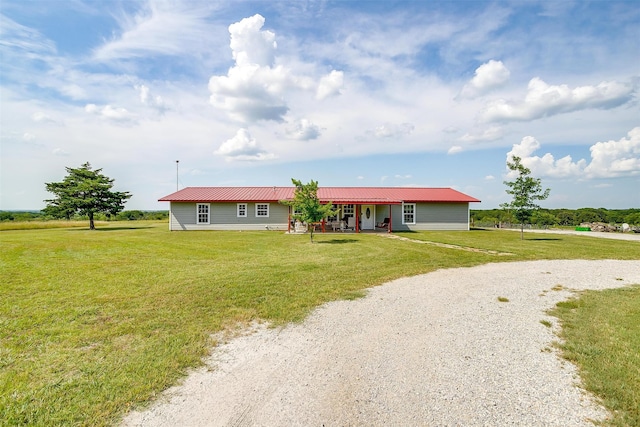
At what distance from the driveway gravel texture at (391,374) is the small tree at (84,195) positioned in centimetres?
2761

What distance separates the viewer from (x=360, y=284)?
7293 mm

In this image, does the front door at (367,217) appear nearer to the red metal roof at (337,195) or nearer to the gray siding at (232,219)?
the red metal roof at (337,195)

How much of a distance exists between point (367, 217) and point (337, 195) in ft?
9.35

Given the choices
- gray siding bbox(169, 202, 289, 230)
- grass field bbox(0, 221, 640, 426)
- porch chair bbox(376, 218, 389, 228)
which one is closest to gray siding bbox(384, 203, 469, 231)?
porch chair bbox(376, 218, 389, 228)

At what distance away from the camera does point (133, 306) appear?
5.57 meters

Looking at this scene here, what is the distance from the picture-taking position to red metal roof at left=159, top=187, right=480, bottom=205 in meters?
23.1

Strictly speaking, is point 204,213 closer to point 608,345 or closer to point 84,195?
point 84,195

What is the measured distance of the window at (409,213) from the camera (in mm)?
23922

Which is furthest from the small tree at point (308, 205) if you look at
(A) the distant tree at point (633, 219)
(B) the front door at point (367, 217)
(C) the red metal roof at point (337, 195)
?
(A) the distant tree at point (633, 219)

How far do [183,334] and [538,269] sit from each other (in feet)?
30.8

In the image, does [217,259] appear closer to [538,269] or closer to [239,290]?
[239,290]

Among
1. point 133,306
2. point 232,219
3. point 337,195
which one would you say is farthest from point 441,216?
point 133,306

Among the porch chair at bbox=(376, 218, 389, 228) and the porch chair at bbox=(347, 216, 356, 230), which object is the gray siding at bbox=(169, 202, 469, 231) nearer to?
the porch chair at bbox=(376, 218, 389, 228)

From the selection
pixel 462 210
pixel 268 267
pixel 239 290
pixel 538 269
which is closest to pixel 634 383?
pixel 239 290
